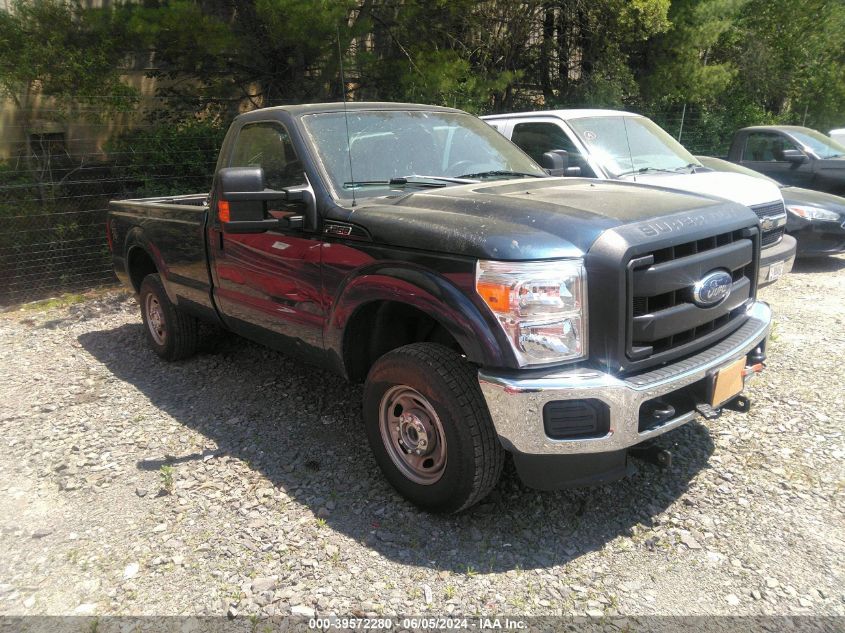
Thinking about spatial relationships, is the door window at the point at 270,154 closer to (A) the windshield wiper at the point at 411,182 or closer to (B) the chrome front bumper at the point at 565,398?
(A) the windshield wiper at the point at 411,182

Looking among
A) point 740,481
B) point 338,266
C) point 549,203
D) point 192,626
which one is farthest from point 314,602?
point 740,481

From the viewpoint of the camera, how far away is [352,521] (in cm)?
338

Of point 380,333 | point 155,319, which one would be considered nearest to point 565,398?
point 380,333

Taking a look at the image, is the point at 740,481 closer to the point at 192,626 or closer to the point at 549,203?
the point at 549,203

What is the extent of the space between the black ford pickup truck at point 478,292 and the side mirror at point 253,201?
1cm

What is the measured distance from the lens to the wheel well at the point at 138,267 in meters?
5.95

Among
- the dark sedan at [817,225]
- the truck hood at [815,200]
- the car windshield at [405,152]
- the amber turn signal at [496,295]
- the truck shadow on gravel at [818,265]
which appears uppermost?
the car windshield at [405,152]

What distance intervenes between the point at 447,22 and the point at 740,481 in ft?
28.1

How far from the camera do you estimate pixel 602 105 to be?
12.9 m

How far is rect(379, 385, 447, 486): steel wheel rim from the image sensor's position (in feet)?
10.6

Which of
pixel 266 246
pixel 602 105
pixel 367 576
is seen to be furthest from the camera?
pixel 602 105

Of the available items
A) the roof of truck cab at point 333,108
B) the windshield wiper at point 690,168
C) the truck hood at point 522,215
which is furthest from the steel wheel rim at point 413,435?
the windshield wiper at point 690,168

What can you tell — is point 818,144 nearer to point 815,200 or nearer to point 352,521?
point 815,200

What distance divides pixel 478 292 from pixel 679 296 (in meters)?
0.96
